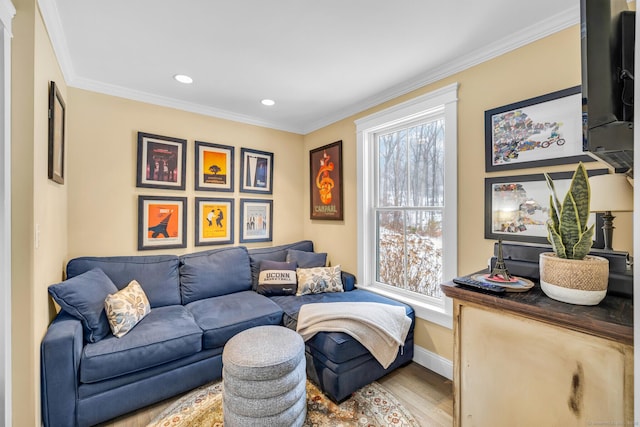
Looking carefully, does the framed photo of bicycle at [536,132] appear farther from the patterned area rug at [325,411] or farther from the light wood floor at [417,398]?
the patterned area rug at [325,411]

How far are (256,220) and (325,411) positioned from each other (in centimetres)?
216

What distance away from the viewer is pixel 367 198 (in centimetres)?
296

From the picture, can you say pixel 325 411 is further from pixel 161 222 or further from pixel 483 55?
pixel 483 55

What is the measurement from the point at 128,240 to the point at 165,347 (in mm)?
1283

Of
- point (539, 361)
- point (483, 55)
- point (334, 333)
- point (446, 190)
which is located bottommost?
point (334, 333)

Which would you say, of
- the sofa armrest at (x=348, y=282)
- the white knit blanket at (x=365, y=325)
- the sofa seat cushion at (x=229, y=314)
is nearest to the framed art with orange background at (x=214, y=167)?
the sofa seat cushion at (x=229, y=314)

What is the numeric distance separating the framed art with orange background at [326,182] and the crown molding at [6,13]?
2.54 metres

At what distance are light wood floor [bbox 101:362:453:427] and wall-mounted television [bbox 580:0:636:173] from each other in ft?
5.84

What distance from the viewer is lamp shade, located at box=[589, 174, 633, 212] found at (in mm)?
1108

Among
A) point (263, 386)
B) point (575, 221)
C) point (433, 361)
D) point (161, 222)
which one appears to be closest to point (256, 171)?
point (161, 222)

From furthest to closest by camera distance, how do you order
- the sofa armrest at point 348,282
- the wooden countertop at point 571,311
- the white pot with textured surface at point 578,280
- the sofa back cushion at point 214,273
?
the sofa armrest at point 348,282 → the sofa back cushion at point 214,273 → the white pot with textured surface at point 578,280 → the wooden countertop at point 571,311

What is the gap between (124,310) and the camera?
1957mm

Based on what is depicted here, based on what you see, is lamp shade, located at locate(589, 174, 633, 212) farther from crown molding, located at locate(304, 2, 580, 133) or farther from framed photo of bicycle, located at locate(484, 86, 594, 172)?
crown molding, located at locate(304, 2, 580, 133)

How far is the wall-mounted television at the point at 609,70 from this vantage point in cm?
77
